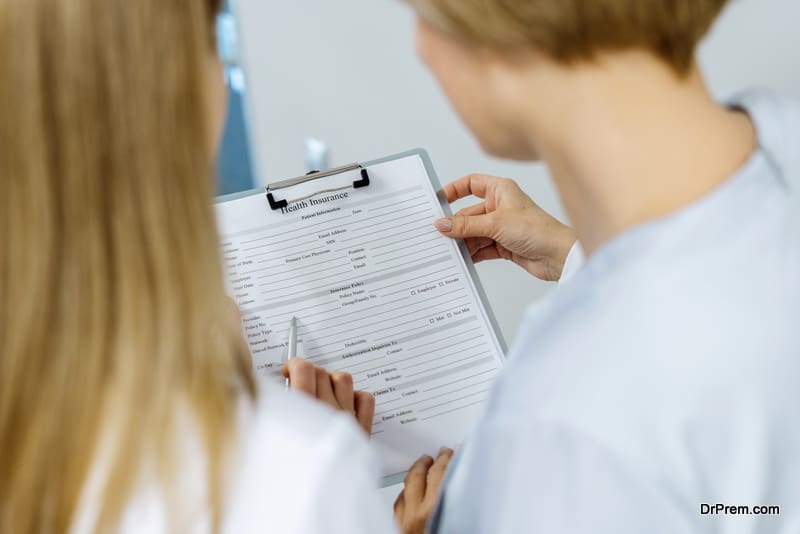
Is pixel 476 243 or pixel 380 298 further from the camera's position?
pixel 476 243

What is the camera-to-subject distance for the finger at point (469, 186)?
97 cm

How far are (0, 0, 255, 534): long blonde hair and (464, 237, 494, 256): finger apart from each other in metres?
0.52

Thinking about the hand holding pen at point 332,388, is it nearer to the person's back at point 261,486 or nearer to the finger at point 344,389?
the finger at point 344,389

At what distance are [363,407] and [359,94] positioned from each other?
0.94 metres

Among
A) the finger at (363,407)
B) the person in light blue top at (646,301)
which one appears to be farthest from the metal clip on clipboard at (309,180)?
the person in light blue top at (646,301)

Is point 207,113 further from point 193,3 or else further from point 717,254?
point 717,254

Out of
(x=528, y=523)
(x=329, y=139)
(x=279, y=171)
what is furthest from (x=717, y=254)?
(x=279, y=171)

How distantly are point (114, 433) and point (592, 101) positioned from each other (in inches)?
12.5

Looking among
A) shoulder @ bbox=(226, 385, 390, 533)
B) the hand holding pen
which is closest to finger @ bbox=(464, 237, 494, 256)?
the hand holding pen

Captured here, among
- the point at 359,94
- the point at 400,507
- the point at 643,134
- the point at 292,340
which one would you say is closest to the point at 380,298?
the point at 292,340

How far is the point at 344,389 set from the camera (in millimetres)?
755

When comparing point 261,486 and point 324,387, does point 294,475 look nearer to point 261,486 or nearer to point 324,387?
point 261,486

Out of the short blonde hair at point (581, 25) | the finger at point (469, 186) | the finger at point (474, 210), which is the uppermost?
the finger at point (469, 186)

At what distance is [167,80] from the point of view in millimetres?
458
